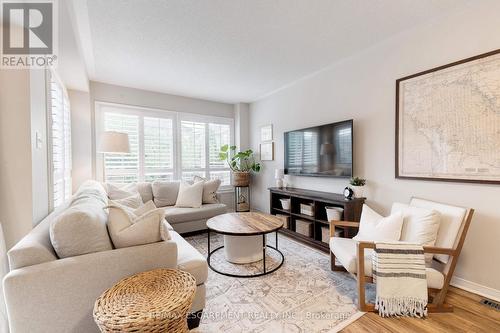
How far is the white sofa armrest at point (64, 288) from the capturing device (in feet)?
3.70

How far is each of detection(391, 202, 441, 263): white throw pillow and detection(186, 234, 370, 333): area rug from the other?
2.31 ft

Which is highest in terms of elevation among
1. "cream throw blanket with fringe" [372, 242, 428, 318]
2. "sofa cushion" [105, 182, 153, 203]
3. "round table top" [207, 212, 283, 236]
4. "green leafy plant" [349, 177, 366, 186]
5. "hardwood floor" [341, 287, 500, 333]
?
"green leafy plant" [349, 177, 366, 186]

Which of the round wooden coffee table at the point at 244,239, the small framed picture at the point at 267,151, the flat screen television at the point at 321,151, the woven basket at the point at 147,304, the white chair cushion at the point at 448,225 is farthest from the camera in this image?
the small framed picture at the point at 267,151

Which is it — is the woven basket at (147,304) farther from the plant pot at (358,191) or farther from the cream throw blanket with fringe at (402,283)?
the plant pot at (358,191)

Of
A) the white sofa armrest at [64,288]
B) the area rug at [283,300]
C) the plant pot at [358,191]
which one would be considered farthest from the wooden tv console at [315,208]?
the white sofa armrest at [64,288]

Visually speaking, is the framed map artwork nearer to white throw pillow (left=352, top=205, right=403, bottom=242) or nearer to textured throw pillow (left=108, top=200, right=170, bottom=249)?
white throw pillow (left=352, top=205, right=403, bottom=242)

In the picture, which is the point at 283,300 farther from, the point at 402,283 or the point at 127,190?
the point at 127,190

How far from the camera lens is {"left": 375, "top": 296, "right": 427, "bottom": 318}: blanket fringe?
5.51ft

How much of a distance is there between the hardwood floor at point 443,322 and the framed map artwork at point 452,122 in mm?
1067

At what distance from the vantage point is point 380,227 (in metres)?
2.05

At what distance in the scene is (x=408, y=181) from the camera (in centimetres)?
240

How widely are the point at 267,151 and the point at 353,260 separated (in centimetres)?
296

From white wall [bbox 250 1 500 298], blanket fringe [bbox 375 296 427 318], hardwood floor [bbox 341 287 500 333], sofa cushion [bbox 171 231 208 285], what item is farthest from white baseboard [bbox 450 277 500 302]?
sofa cushion [bbox 171 231 208 285]

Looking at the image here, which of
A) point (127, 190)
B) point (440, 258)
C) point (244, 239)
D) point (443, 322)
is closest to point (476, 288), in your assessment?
point (440, 258)
